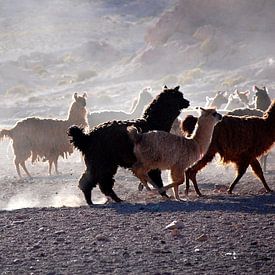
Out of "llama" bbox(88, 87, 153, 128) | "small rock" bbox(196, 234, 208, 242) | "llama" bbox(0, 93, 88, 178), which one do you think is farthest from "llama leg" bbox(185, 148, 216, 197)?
"llama" bbox(88, 87, 153, 128)

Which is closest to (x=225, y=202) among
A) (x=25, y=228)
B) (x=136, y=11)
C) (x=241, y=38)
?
(x=25, y=228)

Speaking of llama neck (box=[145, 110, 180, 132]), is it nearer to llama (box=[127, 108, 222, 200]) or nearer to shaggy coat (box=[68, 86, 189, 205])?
→ shaggy coat (box=[68, 86, 189, 205])

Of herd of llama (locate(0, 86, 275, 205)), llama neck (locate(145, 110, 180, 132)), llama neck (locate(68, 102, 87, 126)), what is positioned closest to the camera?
herd of llama (locate(0, 86, 275, 205))

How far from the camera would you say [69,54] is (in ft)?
202

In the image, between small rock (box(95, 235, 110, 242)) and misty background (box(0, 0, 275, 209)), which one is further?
misty background (box(0, 0, 275, 209))

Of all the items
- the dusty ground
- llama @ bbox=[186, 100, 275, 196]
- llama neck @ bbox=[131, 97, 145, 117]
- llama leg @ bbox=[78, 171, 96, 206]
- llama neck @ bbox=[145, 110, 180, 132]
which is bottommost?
the dusty ground

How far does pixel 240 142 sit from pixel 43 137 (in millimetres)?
7182

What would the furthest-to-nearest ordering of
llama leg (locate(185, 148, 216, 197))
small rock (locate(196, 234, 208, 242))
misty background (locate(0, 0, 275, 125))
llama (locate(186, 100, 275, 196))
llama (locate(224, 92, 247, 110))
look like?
misty background (locate(0, 0, 275, 125)) → llama (locate(224, 92, 247, 110)) → llama leg (locate(185, 148, 216, 197)) → llama (locate(186, 100, 275, 196)) → small rock (locate(196, 234, 208, 242))

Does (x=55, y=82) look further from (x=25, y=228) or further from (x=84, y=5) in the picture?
(x=25, y=228)

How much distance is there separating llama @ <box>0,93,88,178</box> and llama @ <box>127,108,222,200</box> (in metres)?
7.74

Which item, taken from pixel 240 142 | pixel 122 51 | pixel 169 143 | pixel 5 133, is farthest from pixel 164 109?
pixel 122 51

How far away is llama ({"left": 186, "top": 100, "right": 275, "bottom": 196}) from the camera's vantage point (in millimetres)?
13133

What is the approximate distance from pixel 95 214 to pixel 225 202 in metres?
2.13

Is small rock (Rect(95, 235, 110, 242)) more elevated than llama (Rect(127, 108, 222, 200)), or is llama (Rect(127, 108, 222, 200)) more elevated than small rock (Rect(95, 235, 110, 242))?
llama (Rect(127, 108, 222, 200))
